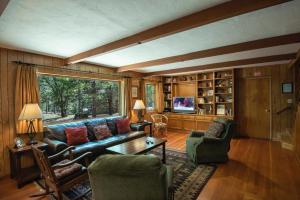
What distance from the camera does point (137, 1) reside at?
1678 millimetres

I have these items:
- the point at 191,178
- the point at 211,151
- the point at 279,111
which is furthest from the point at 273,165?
the point at 279,111

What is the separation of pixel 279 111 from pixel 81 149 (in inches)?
219

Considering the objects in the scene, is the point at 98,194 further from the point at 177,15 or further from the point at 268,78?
the point at 268,78

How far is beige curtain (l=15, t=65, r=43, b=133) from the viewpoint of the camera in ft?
10.2

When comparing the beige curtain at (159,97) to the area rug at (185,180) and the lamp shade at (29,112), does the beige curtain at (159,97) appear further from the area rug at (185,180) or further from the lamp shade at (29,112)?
the lamp shade at (29,112)

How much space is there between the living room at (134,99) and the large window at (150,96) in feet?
3.02

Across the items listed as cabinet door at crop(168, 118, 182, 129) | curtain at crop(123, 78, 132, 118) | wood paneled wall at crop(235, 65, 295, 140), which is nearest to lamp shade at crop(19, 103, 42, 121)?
curtain at crop(123, 78, 132, 118)

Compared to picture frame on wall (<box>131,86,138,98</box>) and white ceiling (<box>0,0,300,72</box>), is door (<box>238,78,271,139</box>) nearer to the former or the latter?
white ceiling (<box>0,0,300,72</box>)

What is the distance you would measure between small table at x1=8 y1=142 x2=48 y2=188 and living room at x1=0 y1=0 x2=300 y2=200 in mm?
22

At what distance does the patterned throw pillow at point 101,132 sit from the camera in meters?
3.94

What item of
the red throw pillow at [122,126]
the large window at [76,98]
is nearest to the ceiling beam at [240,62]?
the large window at [76,98]

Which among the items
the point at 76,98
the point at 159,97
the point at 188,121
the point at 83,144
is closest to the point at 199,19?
the point at 83,144

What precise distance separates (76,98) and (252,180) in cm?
414

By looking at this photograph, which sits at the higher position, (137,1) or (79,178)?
(137,1)
